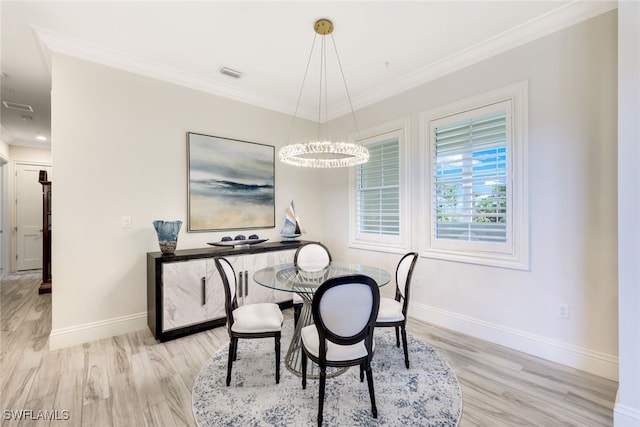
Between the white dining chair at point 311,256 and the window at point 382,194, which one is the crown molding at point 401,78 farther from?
the white dining chair at point 311,256

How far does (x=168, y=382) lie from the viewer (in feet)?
7.13

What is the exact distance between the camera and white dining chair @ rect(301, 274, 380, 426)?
1.67 metres

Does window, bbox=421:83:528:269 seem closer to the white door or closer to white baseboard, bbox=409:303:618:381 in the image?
white baseboard, bbox=409:303:618:381

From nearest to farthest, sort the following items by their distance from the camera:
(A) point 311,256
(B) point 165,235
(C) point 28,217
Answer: (B) point 165,235 → (A) point 311,256 → (C) point 28,217

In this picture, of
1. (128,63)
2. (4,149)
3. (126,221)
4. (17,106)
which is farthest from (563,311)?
(4,149)

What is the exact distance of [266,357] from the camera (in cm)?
251

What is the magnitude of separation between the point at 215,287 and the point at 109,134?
77.6 inches

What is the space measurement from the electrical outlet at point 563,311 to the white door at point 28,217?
8881 millimetres

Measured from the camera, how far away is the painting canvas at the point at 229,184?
350 cm

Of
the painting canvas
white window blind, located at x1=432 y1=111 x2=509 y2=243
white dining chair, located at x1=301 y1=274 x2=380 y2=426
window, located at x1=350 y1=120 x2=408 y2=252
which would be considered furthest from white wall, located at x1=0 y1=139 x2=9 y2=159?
white window blind, located at x1=432 y1=111 x2=509 y2=243

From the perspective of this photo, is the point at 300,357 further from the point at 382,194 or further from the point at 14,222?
the point at 14,222
